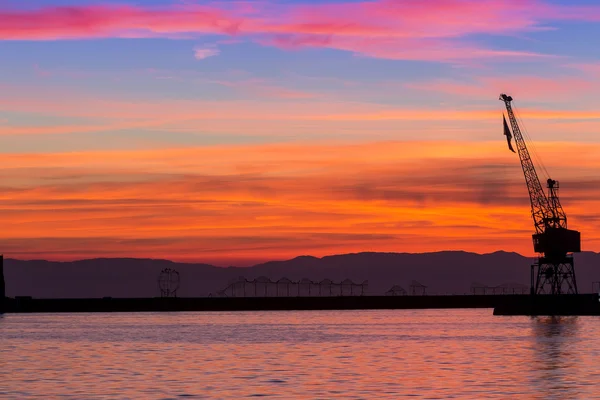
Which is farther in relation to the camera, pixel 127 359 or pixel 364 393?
pixel 127 359

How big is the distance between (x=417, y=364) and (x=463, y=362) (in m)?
4.51

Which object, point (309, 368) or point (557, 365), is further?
point (557, 365)

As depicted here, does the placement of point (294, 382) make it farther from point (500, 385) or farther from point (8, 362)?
point (8, 362)

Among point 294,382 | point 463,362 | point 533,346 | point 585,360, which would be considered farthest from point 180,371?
point 533,346

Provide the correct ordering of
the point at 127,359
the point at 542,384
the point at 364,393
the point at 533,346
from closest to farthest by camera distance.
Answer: the point at 364,393
the point at 542,384
the point at 127,359
the point at 533,346

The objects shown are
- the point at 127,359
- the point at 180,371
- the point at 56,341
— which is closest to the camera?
the point at 180,371

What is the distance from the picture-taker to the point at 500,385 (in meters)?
72.0

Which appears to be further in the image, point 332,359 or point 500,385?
point 332,359

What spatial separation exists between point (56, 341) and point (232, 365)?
185 ft

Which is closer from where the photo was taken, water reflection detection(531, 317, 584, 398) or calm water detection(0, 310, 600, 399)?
water reflection detection(531, 317, 584, 398)

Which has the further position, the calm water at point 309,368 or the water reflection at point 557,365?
the calm water at point 309,368

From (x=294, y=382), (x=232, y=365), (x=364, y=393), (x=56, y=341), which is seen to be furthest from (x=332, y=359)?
(x=56, y=341)

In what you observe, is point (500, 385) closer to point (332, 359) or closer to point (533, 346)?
point (332, 359)

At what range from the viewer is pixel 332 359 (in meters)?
100
